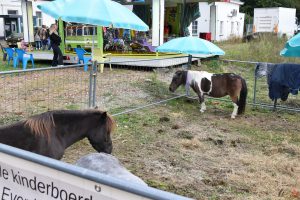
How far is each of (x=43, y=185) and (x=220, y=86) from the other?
703 centimetres

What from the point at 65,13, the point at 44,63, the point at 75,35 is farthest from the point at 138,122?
the point at 44,63

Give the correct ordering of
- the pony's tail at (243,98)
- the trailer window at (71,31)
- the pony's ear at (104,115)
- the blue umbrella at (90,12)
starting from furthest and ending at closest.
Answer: the trailer window at (71,31)
the pony's tail at (243,98)
the blue umbrella at (90,12)
the pony's ear at (104,115)

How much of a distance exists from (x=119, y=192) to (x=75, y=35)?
524 inches

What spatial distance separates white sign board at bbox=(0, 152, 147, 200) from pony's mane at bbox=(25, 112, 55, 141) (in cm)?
154

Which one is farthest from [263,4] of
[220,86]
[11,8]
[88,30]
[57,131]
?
[57,131]

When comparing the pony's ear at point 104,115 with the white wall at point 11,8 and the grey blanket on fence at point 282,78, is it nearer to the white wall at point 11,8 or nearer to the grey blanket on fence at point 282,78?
the grey blanket on fence at point 282,78

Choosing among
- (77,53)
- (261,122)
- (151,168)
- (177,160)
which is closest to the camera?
(151,168)

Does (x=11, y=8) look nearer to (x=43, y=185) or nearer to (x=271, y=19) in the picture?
(x=271, y=19)

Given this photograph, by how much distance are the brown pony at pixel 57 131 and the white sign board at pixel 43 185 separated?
1.52 meters

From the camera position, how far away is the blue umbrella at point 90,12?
19.8 ft

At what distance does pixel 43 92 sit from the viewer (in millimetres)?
8766

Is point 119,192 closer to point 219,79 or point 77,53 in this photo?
point 219,79

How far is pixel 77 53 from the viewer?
12633 millimetres

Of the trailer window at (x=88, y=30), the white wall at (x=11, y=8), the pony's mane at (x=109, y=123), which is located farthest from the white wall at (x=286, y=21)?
the pony's mane at (x=109, y=123)
